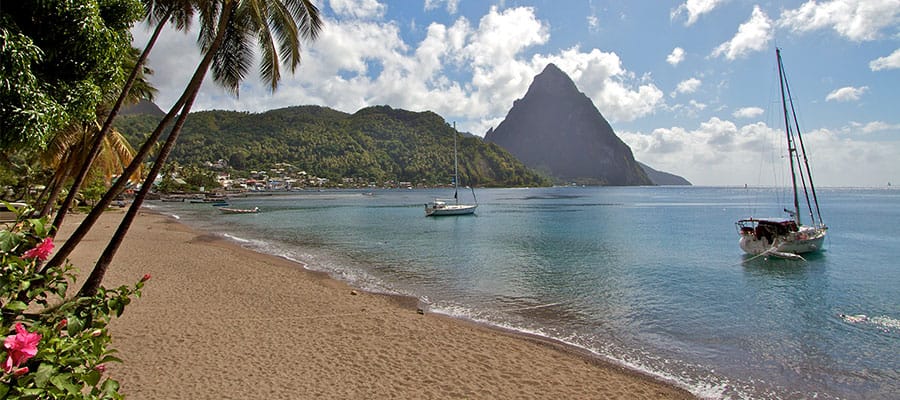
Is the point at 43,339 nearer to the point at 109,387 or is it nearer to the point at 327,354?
the point at 109,387

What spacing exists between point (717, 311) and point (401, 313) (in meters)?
9.99

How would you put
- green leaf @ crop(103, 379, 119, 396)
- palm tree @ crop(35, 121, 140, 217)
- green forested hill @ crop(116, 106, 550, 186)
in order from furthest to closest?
green forested hill @ crop(116, 106, 550, 186), palm tree @ crop(35, 121, 140, 217), green leaf @ crop(103, 379, 119, 396)

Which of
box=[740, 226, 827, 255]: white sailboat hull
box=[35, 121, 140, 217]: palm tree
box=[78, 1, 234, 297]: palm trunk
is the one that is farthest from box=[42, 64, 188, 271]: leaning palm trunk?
box=[740, 226, 827, 255]: white sailboat hull

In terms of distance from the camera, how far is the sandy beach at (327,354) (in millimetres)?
6867

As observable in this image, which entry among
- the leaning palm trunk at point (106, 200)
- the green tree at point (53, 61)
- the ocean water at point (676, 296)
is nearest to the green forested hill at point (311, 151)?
the ocean water at point (676, 296)

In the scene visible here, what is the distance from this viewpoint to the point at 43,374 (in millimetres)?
2270

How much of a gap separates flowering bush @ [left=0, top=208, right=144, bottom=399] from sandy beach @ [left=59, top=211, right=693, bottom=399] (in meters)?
3.96

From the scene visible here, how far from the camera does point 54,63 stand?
458 centimetres

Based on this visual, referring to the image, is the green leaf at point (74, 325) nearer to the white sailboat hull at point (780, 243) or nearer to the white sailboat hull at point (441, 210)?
the white sailboat hull at point (780, 243)

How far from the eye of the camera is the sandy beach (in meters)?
6.87

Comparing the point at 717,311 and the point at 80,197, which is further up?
A: the point at 80,197

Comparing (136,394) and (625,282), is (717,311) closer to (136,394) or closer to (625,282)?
(625,282)

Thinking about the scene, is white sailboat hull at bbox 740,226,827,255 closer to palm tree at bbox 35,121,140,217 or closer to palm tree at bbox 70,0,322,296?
palm tree at bbox 70,0,322,296

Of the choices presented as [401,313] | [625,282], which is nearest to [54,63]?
[401,313]
